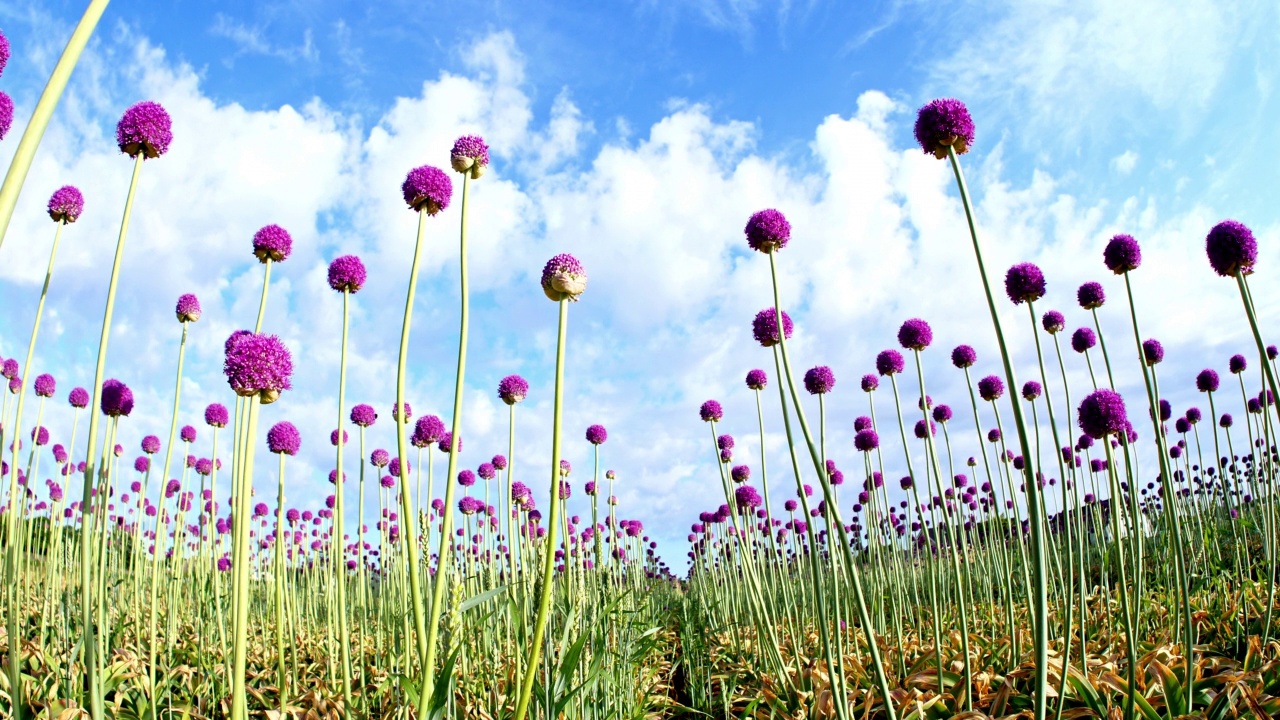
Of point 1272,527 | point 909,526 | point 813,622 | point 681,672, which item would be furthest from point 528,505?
point 909,526

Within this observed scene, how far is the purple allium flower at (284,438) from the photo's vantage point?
4.11 m

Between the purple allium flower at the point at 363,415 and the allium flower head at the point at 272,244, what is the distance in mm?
1968

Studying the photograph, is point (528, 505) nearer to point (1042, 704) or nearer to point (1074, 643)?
point (1074, 643)

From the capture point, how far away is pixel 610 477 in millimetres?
8125

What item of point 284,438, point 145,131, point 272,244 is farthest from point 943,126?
point 284,438

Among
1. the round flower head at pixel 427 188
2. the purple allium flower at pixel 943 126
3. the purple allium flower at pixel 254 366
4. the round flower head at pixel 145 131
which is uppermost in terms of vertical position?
the round flower head at pixel 145 131

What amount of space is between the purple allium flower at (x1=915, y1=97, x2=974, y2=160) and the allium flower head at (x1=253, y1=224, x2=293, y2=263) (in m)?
2.79

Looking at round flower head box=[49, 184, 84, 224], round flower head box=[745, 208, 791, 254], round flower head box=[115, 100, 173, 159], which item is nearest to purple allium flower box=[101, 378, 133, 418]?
round flower head box=[49, 184, 84, 224]

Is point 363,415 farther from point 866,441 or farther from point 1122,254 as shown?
point 1122,254

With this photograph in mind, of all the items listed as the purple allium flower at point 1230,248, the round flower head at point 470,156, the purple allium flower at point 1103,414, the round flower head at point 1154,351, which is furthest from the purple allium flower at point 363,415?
the round flower head at point 1154,351

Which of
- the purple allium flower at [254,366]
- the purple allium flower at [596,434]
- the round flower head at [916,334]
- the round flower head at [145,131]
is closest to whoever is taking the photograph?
the purple allium flower at [254,366]

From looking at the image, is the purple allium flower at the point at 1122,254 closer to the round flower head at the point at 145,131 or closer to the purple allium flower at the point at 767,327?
the purple allium flower at the point at 767,327

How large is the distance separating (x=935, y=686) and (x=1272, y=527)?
288cm

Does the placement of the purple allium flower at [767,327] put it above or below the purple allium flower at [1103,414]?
above
